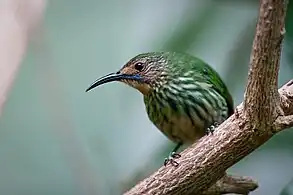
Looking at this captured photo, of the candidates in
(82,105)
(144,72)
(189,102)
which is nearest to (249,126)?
(189,102)

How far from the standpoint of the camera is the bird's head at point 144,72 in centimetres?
266

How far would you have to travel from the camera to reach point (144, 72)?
2.71 m

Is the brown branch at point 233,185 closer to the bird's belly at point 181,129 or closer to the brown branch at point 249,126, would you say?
the brown branch at point 249,126

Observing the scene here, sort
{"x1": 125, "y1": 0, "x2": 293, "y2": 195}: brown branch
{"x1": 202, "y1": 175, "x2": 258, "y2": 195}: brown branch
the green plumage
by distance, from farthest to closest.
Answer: the green plumage, {"x1": 202, "y1": 175, "x2": 258, "y2": 195}: brown branch, {"x1": 125, "y1": 0, "x2": 293, "y2": 195}: brown branch

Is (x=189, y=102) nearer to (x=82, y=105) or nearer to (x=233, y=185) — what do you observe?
(x=233, y=185)

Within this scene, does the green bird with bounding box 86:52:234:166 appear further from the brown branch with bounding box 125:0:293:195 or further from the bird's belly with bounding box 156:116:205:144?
the brown branch with bounding box 125:0:293:195

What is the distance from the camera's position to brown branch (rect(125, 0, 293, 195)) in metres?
1.58

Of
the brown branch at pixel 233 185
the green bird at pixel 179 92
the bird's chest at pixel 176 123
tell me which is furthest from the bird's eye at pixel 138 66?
the brown branch at pixel 233 185

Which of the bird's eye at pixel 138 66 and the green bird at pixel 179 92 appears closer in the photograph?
the green bird at pixel 179 92

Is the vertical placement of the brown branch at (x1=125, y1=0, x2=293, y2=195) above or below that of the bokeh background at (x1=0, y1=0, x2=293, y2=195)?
below

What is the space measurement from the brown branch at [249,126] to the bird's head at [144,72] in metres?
0.68

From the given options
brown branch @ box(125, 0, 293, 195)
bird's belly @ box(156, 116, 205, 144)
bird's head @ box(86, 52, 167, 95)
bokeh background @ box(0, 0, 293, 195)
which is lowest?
brown branch @ box(125, 0, 293, 195)

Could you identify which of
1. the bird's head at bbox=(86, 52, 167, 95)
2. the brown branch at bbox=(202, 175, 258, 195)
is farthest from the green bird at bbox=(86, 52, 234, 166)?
the brown branch at bbox=(202, 175, 258, 195)

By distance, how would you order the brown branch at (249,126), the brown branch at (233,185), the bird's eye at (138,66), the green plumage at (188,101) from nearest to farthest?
the brown branch at (249,126)
the brown branch at (233,185)
the green plumage at (188,101)
the bird's eye at (138,66)
